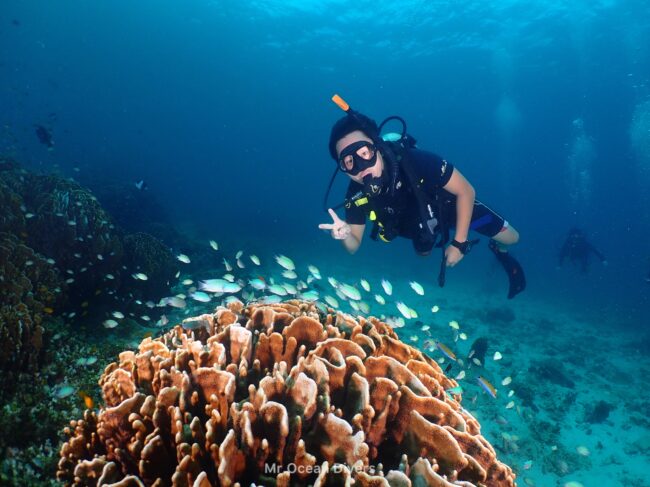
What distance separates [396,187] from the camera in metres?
5.75

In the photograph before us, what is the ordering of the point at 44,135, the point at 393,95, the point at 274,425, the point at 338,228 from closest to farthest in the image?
the point at 274,425, the point at 338,228, the point at 44,135, the point at 393,95

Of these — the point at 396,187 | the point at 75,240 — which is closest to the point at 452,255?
the point at 396,187

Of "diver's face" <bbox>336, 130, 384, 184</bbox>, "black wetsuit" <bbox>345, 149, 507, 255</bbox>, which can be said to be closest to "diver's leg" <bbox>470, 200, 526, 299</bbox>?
"black wetsuit" <bbox>345, 149, 507, 255</bbox>

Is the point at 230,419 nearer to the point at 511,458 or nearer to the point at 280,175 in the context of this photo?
the point at 511,458

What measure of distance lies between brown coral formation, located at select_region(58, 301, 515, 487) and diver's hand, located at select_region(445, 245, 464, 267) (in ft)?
9.72

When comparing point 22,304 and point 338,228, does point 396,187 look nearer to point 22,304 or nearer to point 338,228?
point 338,228

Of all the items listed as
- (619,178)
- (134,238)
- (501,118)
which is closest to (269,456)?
(134,238)

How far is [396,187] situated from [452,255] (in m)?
1.55

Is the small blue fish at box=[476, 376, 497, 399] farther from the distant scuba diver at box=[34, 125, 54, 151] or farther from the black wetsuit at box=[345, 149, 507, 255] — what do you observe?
the distant scuba diver at box=[34, 125, 54, 151]

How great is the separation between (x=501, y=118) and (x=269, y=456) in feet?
303

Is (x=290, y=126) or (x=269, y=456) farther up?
(x=290, y=126)

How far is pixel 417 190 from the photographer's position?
5492 millimetres

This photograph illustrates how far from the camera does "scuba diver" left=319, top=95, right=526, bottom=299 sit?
5.39 meters

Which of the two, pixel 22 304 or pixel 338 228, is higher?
pixel 338 228
